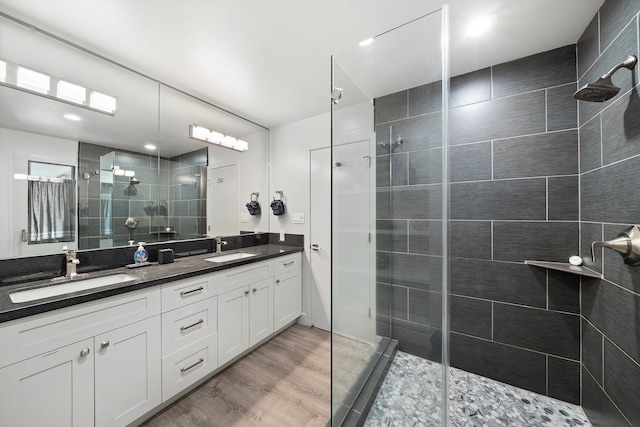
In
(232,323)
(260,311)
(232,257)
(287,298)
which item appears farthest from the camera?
(287,298)

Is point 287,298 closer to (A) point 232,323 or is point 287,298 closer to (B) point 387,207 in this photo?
(A) point 232,323

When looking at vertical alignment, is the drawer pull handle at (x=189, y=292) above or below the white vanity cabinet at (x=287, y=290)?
above

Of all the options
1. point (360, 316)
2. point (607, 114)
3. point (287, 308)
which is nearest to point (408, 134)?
point (607, 114)

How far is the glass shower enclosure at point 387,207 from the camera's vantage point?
4.06 ft

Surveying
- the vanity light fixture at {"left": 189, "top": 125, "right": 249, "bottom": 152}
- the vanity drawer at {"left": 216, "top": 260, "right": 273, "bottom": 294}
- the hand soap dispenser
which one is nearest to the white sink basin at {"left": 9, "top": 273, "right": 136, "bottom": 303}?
the hand soap dispenser

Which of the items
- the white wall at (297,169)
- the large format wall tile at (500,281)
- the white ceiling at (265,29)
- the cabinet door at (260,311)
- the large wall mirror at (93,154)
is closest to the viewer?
the white ceiling at (265,29)

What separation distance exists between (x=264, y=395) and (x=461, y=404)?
1.31m

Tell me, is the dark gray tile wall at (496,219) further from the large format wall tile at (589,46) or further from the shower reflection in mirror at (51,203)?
the shower reflection in mirror at (51,203)

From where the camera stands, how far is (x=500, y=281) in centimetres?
159

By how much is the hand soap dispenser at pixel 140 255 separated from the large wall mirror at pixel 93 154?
5.6 inches

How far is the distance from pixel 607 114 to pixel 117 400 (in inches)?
115

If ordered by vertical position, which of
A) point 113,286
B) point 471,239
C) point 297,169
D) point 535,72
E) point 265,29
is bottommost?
point 113,286

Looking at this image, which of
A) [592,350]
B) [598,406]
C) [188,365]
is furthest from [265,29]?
[598,406]

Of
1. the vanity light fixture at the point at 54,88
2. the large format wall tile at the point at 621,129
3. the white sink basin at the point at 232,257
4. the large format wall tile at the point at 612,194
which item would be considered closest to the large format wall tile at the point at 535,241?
the large format wall tile at the point at 612,194
